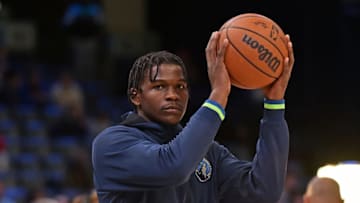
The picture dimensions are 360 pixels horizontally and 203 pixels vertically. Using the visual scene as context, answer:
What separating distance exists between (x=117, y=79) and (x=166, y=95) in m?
13.2

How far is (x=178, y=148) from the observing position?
12.0ft

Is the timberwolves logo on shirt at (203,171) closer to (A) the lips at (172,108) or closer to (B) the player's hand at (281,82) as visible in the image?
(A) the lips at (172,108)

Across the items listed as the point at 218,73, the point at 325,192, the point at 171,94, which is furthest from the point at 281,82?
the point at 325,192

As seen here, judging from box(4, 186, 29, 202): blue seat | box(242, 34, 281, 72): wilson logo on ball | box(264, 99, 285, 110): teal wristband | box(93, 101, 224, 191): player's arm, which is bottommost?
box(4, 186, 29, 202): blue seat

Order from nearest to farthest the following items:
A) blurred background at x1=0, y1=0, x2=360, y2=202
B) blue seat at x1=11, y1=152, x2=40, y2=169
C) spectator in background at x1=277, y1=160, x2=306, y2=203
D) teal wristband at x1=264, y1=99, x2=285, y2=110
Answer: teal wristband at x1=264, y1=99, x2=285, y2=110
spectator in background at x1=277, y1=160, x2=306, y2=203
blue seat at x1=11, y1=152, x2=40, y2=169
blurred background at x1=0, y1=0, x2=360, y2=202

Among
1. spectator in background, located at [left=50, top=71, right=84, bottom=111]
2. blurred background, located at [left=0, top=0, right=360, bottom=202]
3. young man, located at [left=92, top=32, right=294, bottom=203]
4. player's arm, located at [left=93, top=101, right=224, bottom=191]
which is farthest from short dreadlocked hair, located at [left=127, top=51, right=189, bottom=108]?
spectator in background, located at [left=50, top=71, right=84, bottom=111]

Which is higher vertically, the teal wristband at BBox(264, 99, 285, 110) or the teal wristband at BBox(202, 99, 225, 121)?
the teal wristband at BBox(202, 99, 225, 121)

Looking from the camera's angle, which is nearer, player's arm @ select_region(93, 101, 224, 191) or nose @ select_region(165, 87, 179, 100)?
player's arm @ select_region(93, 101, 224, 191)

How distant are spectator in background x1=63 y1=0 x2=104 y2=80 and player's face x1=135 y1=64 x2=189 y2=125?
1096cm

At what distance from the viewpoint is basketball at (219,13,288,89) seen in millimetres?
3795

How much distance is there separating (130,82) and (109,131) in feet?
0.83

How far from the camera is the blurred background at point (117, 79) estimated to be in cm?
1346

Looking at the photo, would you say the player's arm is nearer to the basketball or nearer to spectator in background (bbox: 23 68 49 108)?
the basketball

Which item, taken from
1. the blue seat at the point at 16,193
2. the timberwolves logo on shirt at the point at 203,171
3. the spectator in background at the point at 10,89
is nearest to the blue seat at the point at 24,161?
the blue seat at the point at 16,193
